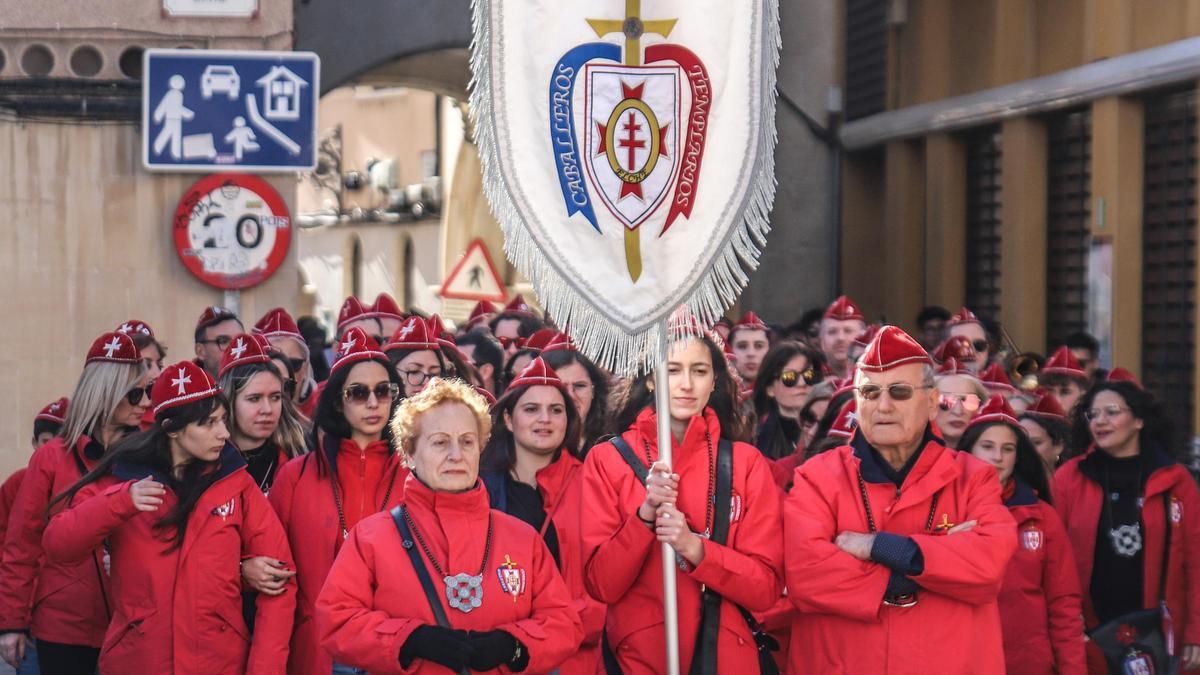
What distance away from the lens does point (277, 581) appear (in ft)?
21.5

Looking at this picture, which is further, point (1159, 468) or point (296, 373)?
point (296, 373)

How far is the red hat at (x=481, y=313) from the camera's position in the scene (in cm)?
1295

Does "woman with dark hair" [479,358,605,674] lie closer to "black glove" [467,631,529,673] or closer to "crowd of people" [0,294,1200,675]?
"crowd of people" [0,294,1200,675]

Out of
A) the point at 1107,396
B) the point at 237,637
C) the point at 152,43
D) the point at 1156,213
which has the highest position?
the point at 152,43

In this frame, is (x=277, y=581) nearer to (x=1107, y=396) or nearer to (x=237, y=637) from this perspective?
(x=237, y=637)

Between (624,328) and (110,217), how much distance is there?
860 cm

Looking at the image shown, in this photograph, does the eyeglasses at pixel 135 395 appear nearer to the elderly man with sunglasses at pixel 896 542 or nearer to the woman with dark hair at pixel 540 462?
the woman with dark hair at pixel 540 462

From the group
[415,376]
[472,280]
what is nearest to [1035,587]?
[415,376]

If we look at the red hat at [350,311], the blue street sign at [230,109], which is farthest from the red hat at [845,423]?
the blue street sign at [230,109]

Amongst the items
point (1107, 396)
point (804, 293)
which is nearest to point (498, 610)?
point (1107, 396)

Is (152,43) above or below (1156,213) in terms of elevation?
above

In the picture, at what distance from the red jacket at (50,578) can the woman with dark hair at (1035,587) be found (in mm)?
3533

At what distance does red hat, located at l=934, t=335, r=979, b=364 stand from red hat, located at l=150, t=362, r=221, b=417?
480 cm

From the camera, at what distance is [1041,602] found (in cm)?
732
